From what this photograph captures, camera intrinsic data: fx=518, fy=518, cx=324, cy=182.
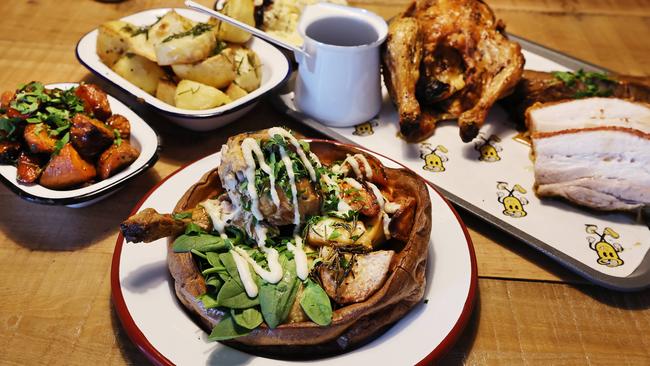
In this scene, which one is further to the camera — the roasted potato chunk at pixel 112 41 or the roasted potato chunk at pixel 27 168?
the roasted potato chunk at pixel 112 41

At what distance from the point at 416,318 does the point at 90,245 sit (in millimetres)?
1135

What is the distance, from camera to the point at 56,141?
1.79 m

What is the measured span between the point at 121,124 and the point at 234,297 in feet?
3.15

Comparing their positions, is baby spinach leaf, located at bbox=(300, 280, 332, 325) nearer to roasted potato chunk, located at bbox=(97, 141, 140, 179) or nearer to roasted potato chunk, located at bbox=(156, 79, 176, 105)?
roasted potato chunk, located at bbox=(97, 141, 140, 179)

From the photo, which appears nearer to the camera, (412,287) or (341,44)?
(412,287)

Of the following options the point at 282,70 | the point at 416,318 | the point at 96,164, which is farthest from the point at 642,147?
the point at 96,164

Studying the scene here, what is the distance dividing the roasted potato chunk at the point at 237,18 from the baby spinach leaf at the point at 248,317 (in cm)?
142

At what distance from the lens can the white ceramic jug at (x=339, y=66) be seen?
84.3 inches

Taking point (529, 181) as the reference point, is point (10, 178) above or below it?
above

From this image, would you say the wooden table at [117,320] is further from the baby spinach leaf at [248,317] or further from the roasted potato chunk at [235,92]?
the baby spinach leaf at [248,317]

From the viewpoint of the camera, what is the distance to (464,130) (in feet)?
6.90

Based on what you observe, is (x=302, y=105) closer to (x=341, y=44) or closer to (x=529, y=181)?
(x=341, y=44)

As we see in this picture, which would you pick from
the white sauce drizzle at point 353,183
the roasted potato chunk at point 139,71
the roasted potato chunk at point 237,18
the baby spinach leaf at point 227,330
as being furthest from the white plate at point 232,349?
the roasted potato chunk at point 237,18

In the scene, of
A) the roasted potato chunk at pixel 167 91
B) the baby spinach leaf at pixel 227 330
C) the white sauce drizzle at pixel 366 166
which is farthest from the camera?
the roasted potato chunk at pixel 167 91
